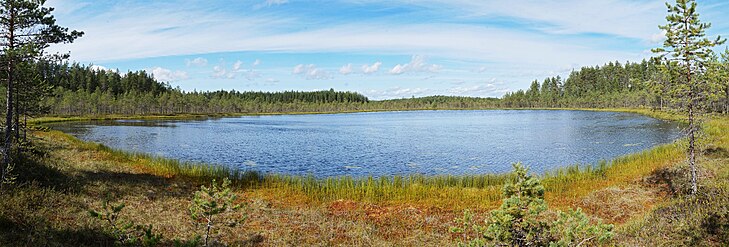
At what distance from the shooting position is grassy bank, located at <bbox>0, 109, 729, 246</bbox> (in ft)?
40.6

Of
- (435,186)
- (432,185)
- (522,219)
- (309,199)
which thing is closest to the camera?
(522,219)

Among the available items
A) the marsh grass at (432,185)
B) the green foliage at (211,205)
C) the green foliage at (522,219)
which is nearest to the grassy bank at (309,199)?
the marsh grass at (432,185)

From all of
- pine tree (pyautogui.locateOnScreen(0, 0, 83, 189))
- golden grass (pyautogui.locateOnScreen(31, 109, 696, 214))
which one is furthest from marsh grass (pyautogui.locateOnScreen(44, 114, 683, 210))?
pine tree (pyautogui.locateOnScreen(0, 0, 83, 189))

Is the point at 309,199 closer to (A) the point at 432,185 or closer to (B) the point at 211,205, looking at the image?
(A) the point at 432,185

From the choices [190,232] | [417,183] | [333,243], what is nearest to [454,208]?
[417,183]

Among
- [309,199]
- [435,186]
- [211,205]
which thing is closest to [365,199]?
[309,199]

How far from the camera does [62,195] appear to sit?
14711 millimetres

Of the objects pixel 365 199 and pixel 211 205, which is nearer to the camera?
pixel 211 205

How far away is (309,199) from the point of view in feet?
62.9

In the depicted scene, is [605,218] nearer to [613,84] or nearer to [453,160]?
[453,160]

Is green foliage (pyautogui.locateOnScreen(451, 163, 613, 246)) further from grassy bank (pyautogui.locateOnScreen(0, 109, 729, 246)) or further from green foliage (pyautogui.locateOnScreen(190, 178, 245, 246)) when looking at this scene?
green foliage (pyautogui.locateOnScreen(190, 178, 245, 246))

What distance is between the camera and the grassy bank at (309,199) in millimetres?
12383

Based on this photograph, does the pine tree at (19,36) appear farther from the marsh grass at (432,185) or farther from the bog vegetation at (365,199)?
the marsh grass at (432,185)

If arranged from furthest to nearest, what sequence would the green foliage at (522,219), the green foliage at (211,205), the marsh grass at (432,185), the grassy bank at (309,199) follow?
the marsh grass at (432,185)
the grassy bank at (309,199)
the green foliage at (211,205)
the green foliage at (522,219)
